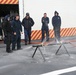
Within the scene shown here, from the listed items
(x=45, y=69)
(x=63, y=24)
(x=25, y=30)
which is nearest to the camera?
(x=45, y=69)

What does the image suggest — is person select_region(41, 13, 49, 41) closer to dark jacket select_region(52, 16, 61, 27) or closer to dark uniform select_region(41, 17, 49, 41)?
dark uniform select_region(41, 17, 49, 41)

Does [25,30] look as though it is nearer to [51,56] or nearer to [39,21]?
[39,21]

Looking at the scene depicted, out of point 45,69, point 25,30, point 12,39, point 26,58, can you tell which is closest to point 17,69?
point 45,69

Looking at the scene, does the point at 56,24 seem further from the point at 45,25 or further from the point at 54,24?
the point at 45,25

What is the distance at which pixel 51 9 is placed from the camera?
22578mm

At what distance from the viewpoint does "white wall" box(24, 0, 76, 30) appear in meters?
21.9

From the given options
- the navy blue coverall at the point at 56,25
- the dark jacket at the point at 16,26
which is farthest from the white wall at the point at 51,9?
the dark jacket at the point at 16,26

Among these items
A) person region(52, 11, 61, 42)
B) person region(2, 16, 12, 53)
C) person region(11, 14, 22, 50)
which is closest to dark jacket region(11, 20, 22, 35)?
person region(11, 14, 22, 50)

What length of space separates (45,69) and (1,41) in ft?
32.7

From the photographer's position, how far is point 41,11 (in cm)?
2219

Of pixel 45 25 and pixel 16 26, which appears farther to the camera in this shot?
pixel 45 25

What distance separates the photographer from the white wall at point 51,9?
71.8 ft

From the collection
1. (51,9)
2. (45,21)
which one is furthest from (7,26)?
(51,9)

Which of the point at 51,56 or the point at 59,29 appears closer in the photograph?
the point at 51,56
